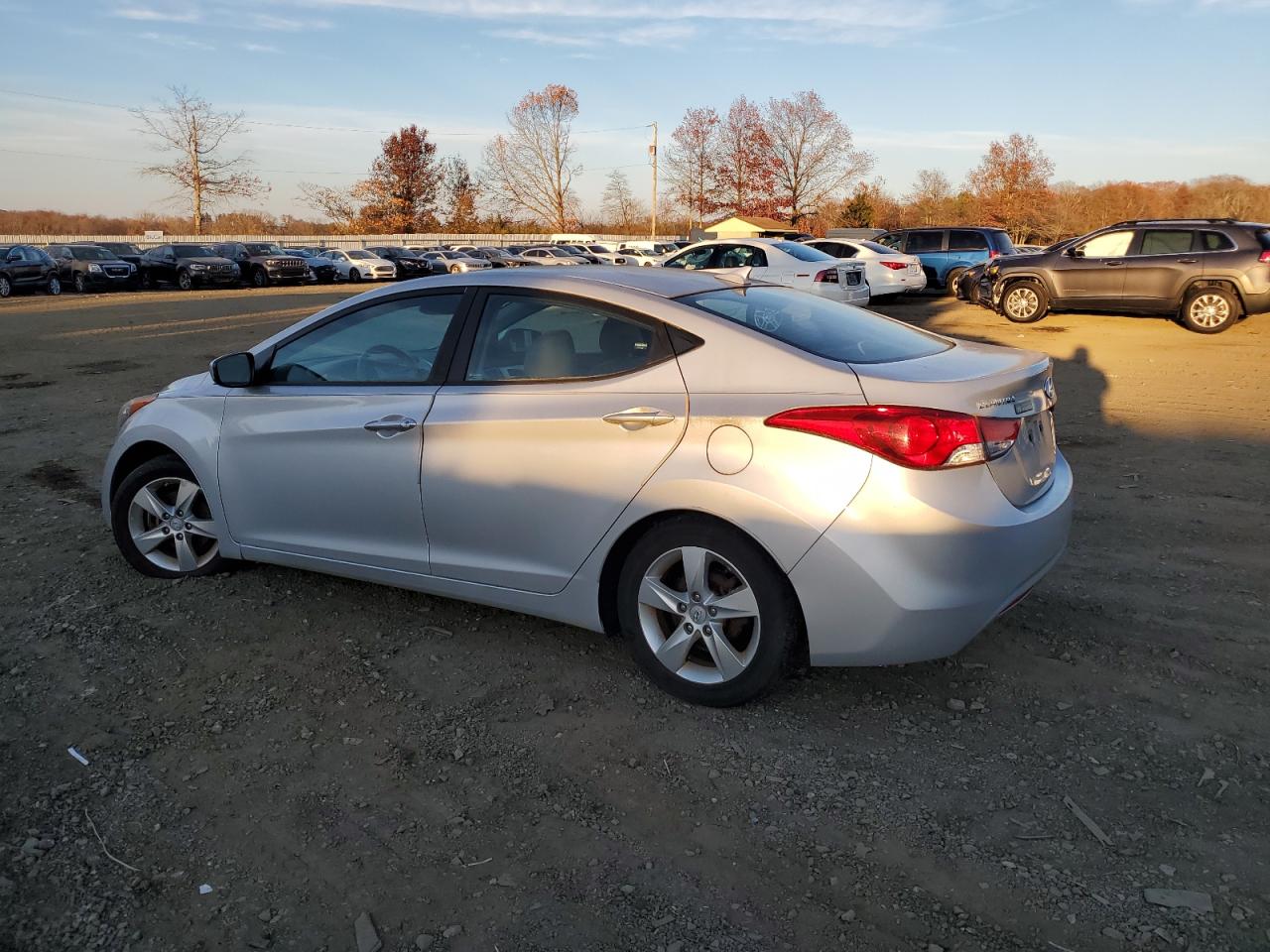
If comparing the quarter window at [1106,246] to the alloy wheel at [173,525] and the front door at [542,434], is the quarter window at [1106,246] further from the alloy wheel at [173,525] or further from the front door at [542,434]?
the alloy wheel at [173,525]

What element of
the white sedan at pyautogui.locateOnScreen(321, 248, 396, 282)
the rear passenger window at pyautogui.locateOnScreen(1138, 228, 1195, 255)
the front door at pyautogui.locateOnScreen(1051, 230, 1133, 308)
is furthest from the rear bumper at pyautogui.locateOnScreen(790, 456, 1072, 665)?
the white sedan at pyautogui.locateOnScreen(321, 248, 396, 282)

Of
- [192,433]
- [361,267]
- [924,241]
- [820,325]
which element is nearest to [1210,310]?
[924,241]

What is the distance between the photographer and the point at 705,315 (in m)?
3.47

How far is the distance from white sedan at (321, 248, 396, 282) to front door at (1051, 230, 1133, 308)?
33448 mm

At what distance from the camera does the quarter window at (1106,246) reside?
49.0 feet

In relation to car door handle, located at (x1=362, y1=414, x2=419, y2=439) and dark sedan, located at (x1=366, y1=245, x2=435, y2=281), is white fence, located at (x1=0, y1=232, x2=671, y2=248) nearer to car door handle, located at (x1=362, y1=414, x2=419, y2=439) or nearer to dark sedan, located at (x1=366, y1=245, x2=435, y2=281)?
dark sedan, located at (x1=366, y1=245, x2=435, y2=281)

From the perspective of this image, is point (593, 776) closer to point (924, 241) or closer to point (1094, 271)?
point (1094, 271)

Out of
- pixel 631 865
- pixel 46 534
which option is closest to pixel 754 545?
pixel 631 865

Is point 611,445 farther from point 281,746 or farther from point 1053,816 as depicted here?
point 1053,816

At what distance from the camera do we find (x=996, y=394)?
3211 mm

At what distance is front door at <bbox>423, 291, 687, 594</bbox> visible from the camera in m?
3.39

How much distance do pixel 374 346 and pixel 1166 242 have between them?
1433 centimetres

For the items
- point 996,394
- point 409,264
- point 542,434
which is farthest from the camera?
point 409,264

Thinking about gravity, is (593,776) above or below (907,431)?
below
